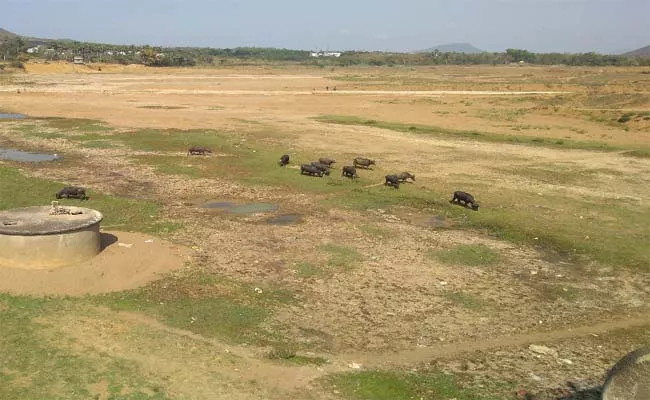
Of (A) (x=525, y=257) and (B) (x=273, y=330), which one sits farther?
(A) (x=525, y=257)

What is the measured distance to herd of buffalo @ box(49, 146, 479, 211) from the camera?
21.0 m

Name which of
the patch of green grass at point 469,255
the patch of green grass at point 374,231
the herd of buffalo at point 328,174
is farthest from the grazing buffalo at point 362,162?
the patch of green grass at point 469,255

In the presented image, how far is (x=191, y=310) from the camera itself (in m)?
12.5

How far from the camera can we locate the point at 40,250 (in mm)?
13719

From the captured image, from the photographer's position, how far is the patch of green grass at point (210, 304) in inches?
461

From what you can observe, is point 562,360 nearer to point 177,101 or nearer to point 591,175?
point 591,175

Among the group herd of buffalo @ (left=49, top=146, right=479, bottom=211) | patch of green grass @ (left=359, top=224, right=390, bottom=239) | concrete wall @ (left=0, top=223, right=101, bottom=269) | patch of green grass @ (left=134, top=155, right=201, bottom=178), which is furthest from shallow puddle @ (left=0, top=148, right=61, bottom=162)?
patch of green grass @ (left=359, top=224, right=390, bottom=239)

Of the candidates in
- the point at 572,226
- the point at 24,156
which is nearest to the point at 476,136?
the point at 572,226

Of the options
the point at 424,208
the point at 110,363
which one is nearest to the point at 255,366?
the point at 110,363

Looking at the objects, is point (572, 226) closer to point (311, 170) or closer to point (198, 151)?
point (311, 170)

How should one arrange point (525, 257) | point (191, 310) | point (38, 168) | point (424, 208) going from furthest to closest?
point (38, 168) < point (424, 208) < point (525, 257) < point (191, 310)

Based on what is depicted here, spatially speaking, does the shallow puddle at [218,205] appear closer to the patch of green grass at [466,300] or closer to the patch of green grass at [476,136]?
the patch of green grass at [466,300]

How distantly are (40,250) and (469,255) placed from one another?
1074 centimetres

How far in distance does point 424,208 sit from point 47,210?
40.3 ft
